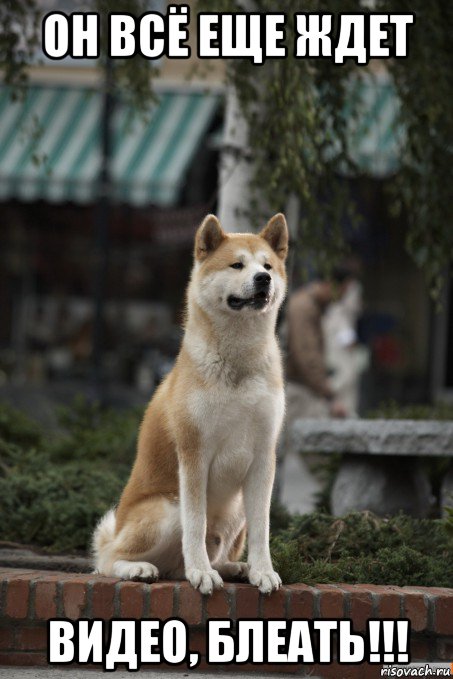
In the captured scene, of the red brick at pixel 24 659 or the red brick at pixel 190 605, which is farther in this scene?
the red brick at pixel 24 659

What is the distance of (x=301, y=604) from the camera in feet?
14.2

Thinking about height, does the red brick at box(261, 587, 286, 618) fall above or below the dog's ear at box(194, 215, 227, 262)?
below

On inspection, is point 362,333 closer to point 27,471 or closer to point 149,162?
point 149,162

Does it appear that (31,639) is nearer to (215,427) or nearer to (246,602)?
(246,602)

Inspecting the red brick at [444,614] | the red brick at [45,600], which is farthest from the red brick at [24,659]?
the red brick at [444,614]

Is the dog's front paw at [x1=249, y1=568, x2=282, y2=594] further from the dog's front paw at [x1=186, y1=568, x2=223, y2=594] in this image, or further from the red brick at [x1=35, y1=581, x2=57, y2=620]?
the red brick at [x1=35, y1=581, x2=57, y2=620]

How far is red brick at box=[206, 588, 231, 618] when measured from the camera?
427cm

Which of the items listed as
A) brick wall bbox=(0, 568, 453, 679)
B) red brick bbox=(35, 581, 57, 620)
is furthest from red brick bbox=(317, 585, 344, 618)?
red brick bbox=(35, 581, 57, 620)

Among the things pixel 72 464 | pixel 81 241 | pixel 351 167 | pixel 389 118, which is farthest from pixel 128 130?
pixel 81 241

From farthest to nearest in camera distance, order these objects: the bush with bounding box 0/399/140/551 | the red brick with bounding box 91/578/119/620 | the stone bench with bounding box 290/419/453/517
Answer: the stone bench with bounding box 290/419/453/517 < the bush with bounding box 0/399/140/551 < the red brick with bounding box 91/578/119/620

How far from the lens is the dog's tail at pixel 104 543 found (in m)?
4.62

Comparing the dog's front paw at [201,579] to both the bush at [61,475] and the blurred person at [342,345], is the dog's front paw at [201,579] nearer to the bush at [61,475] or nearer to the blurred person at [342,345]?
the bush at [61,475]

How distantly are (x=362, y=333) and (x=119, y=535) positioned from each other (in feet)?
35.2

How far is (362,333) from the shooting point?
14953 mm
